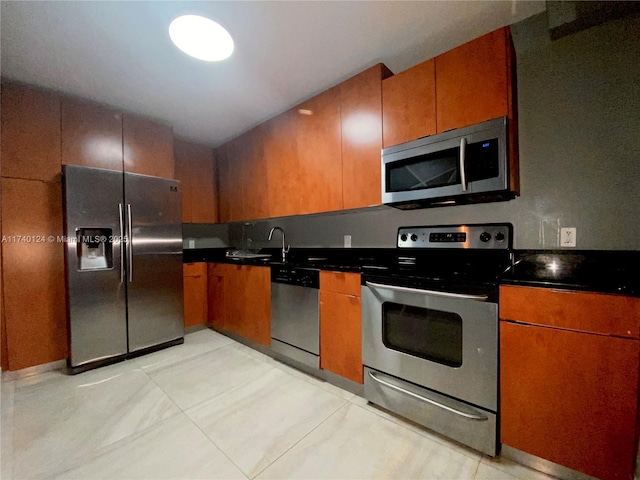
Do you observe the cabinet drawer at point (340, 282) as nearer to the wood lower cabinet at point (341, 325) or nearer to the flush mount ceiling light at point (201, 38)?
the wood lower cabinet at point (341, 325)

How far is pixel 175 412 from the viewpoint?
4.98 ft

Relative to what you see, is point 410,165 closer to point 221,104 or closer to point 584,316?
point 584,316

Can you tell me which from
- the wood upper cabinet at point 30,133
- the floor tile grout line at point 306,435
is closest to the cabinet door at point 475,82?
the floor tile grout line at point 306,435

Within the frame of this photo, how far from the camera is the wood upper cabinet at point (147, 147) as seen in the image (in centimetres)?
242

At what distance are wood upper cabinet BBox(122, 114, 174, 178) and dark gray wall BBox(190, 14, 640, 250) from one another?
118 inches

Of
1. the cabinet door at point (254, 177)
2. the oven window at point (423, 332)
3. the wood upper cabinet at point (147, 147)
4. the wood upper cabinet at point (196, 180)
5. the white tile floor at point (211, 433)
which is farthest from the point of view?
the wood upper cabinet at point (196, 180)

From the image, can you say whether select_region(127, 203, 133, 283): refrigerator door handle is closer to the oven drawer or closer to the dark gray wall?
the oven drawer

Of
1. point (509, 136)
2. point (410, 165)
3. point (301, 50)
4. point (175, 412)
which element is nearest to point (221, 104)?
point (301, 50)

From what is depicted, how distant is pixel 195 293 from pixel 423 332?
8.35ft

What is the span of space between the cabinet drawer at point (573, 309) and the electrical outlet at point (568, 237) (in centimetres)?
66

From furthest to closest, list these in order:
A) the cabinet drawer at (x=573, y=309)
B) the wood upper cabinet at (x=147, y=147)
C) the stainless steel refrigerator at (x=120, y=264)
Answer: the wood upper cabinet at (x=147, y=147) < the stainless steel refrigerator at (x=120, y=264) < the cabinet drawer at (x=573, y=309)

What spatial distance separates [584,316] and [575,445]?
53cm

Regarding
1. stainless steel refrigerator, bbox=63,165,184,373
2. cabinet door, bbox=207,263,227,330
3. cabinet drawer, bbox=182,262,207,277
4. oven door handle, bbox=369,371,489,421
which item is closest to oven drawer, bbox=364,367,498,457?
oven door handle, bbox=369,371,489,421

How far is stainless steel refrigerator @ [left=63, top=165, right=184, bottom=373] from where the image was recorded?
1.99 metres
